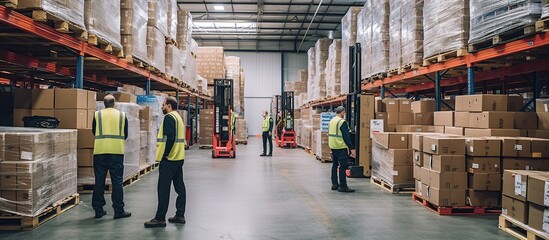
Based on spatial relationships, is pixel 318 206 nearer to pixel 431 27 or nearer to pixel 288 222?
pixel 288 222

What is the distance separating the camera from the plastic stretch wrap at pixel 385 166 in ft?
22.9

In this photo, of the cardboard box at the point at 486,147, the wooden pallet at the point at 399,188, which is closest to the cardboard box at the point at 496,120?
the cardboard box at the point at 486,147

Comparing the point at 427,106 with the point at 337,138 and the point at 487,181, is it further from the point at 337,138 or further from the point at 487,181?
the point at 487,181

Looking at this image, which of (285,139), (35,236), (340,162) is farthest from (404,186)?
(285,139)

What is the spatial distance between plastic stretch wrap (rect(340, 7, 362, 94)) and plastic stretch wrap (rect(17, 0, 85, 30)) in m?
7.50

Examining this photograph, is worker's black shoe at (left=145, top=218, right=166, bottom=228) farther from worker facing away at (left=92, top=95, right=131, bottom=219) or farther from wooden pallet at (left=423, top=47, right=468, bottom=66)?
wooden pallet at (left=423, top=47, right=468, bottom=66)

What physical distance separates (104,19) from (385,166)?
17.5ft

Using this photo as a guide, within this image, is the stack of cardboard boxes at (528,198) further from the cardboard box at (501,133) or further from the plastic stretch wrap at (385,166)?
the plastic stretch wrap at (385,166)

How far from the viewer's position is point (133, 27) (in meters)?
7.74

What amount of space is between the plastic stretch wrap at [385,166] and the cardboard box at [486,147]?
1738mm

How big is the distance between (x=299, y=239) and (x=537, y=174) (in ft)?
8.46

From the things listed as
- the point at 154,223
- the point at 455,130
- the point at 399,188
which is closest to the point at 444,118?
the point at 455,130

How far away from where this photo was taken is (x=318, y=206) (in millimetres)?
5887

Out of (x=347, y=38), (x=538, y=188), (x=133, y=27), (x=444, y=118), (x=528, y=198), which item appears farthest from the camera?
(x=347, y=38)
